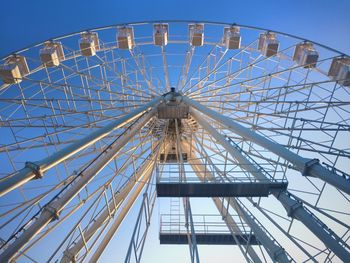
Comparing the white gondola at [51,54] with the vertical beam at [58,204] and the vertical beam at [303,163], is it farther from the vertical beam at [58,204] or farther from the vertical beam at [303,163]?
the vertical beam at [303,163]

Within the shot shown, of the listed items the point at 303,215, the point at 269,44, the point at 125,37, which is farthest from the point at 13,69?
the point at 303,215

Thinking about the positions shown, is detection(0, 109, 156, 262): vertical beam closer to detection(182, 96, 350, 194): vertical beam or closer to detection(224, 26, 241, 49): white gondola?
detection(182, 96, 350, 194): vertical beam

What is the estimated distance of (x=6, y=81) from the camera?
16.0 meters

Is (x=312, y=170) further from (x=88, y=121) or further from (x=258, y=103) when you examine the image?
(x=88, y=121)

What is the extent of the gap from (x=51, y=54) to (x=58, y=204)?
1062cm

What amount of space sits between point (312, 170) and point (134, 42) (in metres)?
14.8

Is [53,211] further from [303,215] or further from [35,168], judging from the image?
[303,215]

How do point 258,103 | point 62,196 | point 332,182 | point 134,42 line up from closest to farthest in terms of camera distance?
1. point 332,182
2. point 62,196
3. point 258,103
4. point 134,42

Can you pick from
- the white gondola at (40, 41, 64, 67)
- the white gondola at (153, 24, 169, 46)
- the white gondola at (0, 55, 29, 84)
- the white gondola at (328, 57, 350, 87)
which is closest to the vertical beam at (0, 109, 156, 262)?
the white gondola at (0, 55, 29, 84)

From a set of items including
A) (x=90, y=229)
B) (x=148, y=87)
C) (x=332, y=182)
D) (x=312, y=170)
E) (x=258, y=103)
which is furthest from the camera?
(x=148, y=87)

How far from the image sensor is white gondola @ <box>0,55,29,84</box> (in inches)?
614

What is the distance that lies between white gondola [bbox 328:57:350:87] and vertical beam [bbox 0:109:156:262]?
9914mm

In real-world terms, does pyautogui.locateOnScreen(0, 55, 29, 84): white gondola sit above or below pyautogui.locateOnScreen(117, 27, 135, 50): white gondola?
below

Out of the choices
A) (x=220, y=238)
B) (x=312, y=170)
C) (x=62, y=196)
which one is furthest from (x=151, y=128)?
(x=312, y=170)
